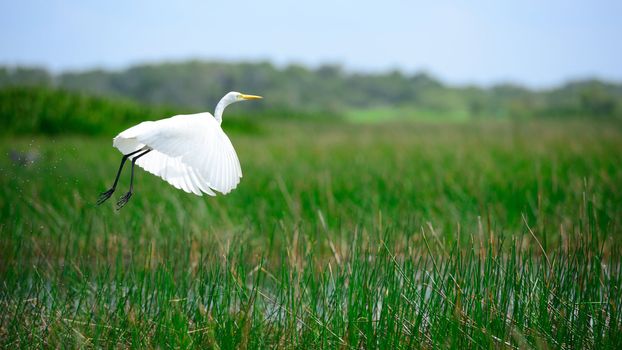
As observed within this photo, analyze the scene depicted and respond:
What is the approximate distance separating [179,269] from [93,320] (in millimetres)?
723

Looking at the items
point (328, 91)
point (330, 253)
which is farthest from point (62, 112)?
point (328, 91)

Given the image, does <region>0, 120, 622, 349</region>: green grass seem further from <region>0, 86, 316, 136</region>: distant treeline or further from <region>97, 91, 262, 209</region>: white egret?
<region>0, 86, 316, 136</region>: distant treeline

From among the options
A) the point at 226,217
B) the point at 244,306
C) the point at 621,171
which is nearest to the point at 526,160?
the point at 621,171

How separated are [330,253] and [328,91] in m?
45.7

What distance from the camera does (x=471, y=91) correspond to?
177 ft

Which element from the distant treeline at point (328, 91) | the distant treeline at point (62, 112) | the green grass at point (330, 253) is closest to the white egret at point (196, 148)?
the green grass at point (330, 253)

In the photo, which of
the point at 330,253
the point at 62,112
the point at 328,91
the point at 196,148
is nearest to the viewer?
the point at 196,148

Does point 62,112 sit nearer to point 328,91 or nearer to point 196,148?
point 196,148

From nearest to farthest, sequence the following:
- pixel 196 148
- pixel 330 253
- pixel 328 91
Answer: pixel 196 148
pixel 330 253
pixel 328 91

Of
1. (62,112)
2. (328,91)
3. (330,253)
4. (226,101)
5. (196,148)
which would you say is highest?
(226,101)

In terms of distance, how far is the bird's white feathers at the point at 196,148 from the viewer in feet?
6.97

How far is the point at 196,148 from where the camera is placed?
2162 mm

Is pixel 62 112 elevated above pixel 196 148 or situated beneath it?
situated beneath

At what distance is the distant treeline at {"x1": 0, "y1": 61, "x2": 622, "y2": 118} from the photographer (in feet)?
107
